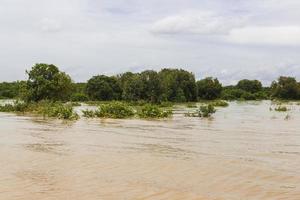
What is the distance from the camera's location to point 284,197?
365 inches

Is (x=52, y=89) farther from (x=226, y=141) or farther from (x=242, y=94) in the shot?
(x=242, y=94)

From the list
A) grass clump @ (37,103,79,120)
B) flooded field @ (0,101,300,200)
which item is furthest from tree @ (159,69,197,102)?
flooded field @ (0,101,300,200)

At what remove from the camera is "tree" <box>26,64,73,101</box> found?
53219 mm

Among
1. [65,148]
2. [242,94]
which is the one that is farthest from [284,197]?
[242,94]

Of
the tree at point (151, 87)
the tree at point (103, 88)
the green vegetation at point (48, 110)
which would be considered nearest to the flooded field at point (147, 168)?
the green vegetation at point (48, 110)

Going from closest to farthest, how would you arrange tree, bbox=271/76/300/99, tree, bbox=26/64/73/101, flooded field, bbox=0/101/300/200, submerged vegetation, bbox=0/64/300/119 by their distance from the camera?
flooded field, bbox=0/101/300/200 → submerged vegetation, bbox=0/64/300/119 → tree, bbox=26/64/73/101 → tree, bbox=271/76/300/99

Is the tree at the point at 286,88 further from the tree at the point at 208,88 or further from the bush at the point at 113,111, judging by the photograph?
the bush at the point at 113,111

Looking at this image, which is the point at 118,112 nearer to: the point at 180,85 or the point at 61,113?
the point at 61,113

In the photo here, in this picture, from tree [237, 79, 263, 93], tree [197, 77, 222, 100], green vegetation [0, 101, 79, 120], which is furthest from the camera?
tree [237, 79, 263, 93]

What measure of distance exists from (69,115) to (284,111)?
27560 mm

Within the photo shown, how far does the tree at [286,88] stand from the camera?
112750mm

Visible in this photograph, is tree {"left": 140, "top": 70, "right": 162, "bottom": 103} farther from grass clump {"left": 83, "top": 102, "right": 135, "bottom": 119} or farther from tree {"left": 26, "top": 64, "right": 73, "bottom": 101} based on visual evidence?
grass clump {"left": 83, "top": 102, "right": 135, "bottom": 119}

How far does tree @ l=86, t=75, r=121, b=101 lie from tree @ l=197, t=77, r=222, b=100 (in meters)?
20.0

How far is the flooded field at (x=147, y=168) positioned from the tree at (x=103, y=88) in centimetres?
7677
